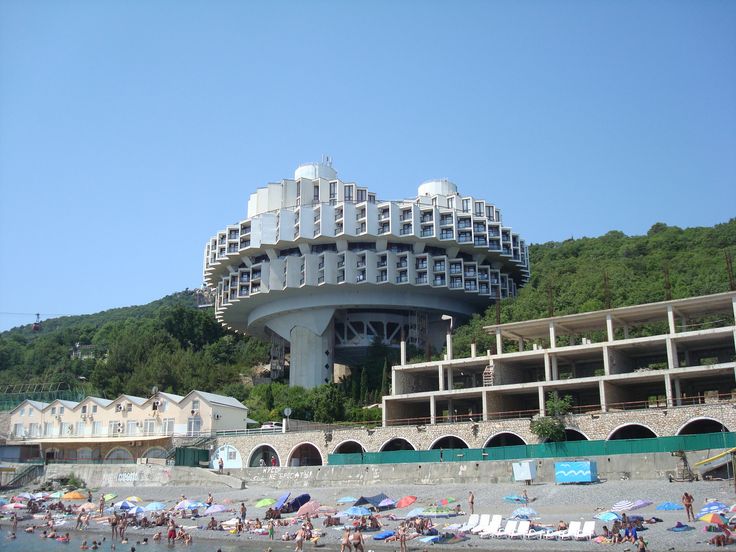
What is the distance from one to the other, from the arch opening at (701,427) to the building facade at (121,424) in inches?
1341

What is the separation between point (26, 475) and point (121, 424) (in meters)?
7.83

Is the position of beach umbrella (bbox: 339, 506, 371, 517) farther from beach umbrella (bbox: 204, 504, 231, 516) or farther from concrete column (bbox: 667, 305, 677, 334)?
concrete column (bbox: 667, 305, 677, 334)

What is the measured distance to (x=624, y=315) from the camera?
174 feet

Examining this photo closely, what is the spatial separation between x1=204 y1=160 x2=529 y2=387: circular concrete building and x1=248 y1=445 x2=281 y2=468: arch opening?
21.8 metres

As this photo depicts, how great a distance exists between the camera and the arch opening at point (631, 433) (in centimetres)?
4644

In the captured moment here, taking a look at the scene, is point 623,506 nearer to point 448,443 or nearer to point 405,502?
point 405,502

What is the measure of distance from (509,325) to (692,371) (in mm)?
13061

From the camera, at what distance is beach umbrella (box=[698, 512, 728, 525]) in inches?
1133

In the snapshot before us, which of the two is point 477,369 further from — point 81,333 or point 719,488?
point 81,333

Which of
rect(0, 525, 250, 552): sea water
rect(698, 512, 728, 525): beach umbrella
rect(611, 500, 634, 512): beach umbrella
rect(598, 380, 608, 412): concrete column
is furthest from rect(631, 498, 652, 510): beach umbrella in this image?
rect(0, 525, 250, 552): sea water

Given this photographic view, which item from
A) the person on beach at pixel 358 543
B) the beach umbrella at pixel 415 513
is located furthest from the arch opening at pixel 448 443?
the person on beach at pixel 358 543

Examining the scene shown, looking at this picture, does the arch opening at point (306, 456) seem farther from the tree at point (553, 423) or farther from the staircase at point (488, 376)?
the tree at point (553, 423)

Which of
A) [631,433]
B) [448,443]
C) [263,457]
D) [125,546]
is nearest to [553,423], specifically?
[631,433]

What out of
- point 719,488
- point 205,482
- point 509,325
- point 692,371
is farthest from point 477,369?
point 719,488
